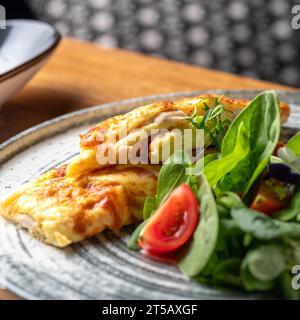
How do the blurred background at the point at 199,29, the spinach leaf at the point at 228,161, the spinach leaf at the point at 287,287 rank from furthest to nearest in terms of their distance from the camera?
the blurred background at the point at 199,29 < the spinach leaf at the point at 228,161 < the spinach leaf at the point at 287,287

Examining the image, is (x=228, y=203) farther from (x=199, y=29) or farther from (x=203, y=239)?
(x=199, y=29)

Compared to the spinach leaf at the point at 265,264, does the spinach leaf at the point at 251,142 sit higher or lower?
higher

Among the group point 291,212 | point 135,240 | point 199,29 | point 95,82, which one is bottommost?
point 199,29

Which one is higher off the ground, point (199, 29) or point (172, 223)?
point (172, 223)

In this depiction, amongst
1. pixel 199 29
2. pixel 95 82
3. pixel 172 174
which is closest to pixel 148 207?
pixel 172 174

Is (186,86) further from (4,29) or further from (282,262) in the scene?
(282,262)

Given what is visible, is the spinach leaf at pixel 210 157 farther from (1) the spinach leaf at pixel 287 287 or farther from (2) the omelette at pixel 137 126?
(1) the spinach leaf at pixel 287 287

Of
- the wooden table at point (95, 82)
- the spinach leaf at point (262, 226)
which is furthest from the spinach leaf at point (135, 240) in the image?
the wooden table at point (95, 82)

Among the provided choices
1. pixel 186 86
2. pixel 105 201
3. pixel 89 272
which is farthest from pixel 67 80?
pixel 89 272
